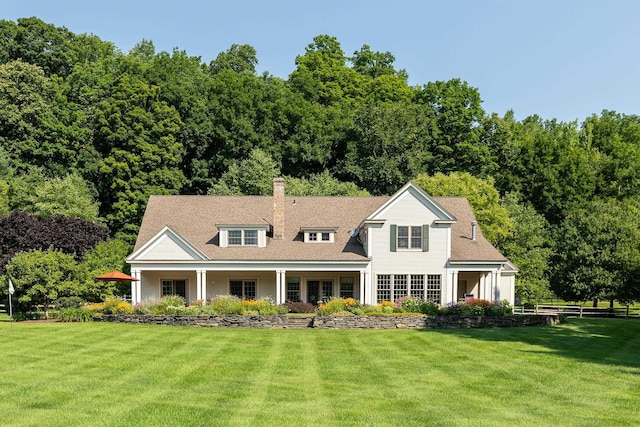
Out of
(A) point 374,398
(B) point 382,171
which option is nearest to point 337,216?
(B) point 382,171

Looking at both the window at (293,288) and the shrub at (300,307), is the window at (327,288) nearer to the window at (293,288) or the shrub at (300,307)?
the window at (293,288)

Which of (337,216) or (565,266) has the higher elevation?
(337,216)

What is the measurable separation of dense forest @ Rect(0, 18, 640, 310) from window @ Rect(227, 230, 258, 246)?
11.3 meters

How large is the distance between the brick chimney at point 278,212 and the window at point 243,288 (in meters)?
3.04

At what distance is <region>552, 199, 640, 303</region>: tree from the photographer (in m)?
40.5

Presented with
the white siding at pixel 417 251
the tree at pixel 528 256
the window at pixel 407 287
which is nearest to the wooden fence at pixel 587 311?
the tree at pixel 528 256

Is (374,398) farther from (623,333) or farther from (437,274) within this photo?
(437,274)

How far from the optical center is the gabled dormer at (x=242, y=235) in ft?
118

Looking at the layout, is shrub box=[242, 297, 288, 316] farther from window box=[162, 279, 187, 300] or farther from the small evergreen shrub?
window box=[162, 279, 187, 300]

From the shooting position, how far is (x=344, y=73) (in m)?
70.4

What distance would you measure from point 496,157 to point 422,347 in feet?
131

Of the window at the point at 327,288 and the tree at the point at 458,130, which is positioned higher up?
the tree at the point at 458,130

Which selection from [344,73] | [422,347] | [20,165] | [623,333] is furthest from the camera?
[344,73]

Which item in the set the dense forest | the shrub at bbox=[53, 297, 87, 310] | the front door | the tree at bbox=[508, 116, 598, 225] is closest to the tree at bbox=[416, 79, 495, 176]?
the dense forest
